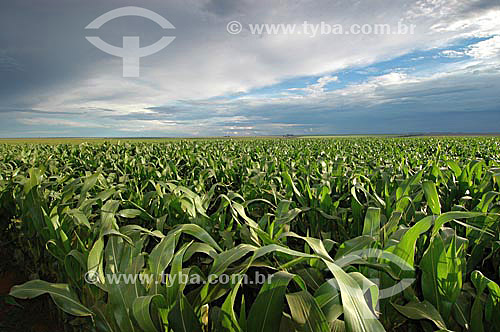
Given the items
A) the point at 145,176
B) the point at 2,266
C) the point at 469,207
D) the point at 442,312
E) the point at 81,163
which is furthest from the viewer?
the point at 81,163

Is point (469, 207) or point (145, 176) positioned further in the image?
point (145, 176)

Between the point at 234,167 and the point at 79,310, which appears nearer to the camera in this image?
the point at 79,310

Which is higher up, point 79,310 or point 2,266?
point 79,310

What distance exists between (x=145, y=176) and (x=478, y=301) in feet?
14.1

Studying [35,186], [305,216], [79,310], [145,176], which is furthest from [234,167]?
[79,310]

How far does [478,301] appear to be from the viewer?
1090 millimetres

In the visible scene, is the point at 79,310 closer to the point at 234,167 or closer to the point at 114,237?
the point at 114,237

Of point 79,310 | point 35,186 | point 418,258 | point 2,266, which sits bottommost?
Result: point 2,266

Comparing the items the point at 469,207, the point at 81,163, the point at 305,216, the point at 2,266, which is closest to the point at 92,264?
the point at 305,216

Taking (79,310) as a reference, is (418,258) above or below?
above

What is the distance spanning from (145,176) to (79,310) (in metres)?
3.39

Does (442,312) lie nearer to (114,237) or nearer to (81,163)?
(114,237)

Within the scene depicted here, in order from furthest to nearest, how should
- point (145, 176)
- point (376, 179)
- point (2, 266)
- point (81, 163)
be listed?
1. point (81, 163)
2. point (145, 176)
3. point (2, 266)
4. point (376, 179)

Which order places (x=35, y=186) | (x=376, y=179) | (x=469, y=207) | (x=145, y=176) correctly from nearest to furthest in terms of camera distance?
(x=35, y=186) < (x=469, y=207) < (x=376, y=179) < (x=145, y=176)
